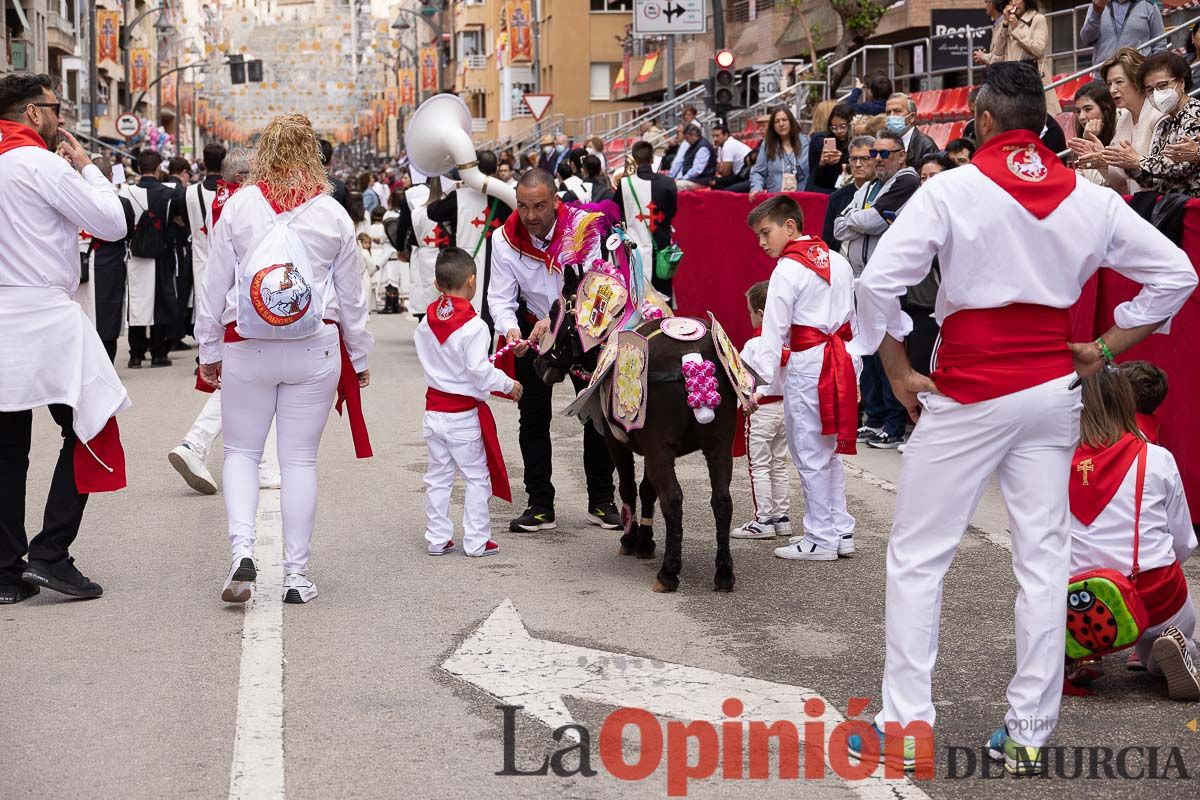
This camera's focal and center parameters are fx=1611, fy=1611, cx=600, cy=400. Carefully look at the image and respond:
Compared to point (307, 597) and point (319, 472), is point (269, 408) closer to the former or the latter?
point (307, 597)

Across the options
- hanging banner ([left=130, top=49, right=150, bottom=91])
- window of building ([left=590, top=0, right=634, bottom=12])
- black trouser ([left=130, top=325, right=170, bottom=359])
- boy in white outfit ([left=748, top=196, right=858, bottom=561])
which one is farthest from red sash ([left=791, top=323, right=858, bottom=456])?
hanging banner ([left=130, top=49, right=150, bottom=91])

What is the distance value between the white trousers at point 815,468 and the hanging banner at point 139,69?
78648mm

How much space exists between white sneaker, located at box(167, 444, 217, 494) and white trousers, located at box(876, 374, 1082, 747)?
5838mm

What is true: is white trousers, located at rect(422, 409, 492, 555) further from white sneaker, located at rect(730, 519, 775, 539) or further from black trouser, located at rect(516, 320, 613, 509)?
white sneaker, located at rect(730, 519, 775, 539)

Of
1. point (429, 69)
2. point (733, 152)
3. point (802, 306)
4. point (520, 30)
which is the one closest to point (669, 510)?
point (802, 306)

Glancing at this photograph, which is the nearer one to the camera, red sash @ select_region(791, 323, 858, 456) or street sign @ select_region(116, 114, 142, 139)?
red sash @ select_region(791, 323, 858, 456)

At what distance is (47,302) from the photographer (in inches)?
273

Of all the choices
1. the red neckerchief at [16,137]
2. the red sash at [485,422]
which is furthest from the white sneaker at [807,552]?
the red neckerchief at [16,137]

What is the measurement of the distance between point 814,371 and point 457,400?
180 centimetres

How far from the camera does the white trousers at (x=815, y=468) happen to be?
7.95 metres

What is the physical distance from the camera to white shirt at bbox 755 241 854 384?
786 centimetres

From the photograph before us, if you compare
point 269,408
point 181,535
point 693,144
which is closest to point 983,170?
point 269,408

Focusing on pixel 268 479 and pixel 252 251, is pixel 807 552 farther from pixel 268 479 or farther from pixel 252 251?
pixel 268 479

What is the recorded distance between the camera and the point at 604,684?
19.0ft
